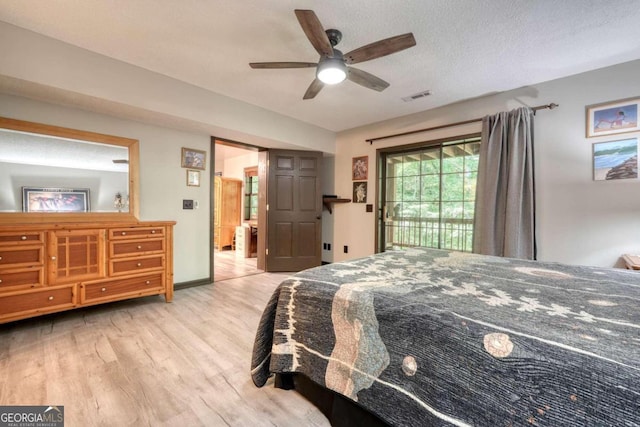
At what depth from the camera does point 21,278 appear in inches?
87.0

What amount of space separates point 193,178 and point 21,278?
1.89 metres

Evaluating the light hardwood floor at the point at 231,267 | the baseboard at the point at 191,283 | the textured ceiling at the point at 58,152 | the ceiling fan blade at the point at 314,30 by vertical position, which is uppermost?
the ceiling fan blade at the point at 314,30

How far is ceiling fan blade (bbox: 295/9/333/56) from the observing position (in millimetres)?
1603

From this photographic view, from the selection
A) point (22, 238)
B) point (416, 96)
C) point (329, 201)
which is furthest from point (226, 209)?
point (416, 96)

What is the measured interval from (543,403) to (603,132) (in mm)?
3252

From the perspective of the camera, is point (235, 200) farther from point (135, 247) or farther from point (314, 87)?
point (314, 87)

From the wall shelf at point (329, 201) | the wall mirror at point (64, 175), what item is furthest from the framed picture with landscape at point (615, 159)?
the wall mirror at point (64, 175)

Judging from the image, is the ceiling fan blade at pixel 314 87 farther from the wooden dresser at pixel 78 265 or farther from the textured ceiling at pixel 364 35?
the wooden dresser at pixel 78 265

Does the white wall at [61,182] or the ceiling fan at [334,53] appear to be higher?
the ceiling fan at [334,53]

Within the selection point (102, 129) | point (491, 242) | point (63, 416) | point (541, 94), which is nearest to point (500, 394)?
point (63, 416)

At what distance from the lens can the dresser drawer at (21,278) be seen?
2133mm

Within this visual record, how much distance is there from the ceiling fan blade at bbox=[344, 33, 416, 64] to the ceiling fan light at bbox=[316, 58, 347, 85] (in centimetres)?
8

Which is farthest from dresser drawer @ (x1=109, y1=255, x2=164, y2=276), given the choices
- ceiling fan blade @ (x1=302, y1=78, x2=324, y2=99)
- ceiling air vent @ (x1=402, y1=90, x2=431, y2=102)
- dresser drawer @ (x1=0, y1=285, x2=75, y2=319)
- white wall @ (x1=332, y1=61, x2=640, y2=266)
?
white wall @ (x1=332, y1=61, x2=640, y2=266)

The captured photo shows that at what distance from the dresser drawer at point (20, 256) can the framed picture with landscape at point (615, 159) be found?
526 centimetres
